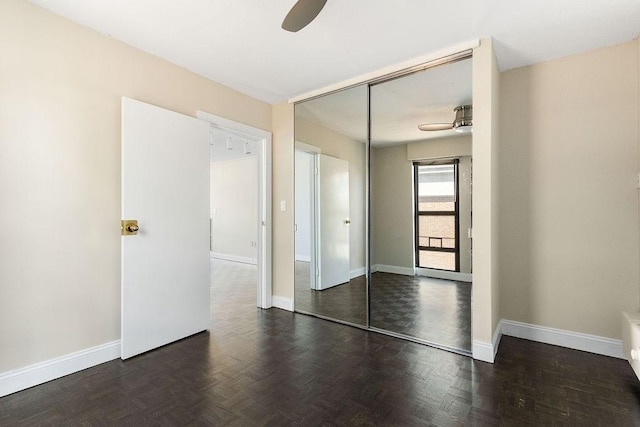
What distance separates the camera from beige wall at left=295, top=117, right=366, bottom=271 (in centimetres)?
332

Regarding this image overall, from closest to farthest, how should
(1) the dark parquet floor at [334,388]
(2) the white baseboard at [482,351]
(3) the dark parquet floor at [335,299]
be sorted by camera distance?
(1) the dark parquet floor at [334,388], (2) the white baseboard at [482,351], (3) the dark parquet floor at [335,299]

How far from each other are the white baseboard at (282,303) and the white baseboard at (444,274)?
1.50m

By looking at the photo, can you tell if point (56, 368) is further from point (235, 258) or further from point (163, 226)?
point (235, 258)

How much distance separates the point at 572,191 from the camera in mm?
2662

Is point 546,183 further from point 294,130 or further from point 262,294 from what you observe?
point 262,294

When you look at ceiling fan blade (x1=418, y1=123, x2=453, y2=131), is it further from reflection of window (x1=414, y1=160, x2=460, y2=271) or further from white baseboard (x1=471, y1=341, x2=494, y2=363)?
white baseboard (x1=471, y1=341, x2=494, y2=363)

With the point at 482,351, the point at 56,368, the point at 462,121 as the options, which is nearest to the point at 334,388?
the point at 482,351

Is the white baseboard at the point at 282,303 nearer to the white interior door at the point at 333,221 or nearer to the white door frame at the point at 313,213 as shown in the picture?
the white door frame at the point at 313,213

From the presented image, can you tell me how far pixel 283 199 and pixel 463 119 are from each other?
82.0 inches

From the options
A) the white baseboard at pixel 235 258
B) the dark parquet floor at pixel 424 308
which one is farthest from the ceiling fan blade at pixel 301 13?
the white baseboard at pixel 235 258

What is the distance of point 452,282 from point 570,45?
2.23m

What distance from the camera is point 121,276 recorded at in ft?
8.04

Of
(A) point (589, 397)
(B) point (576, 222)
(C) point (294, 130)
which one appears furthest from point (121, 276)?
(B) point (576, 222)

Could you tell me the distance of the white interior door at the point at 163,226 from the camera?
2.46m
